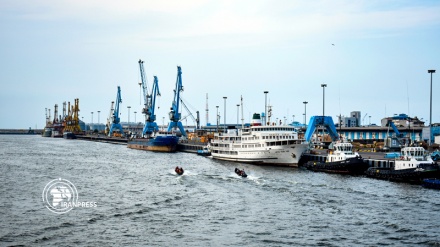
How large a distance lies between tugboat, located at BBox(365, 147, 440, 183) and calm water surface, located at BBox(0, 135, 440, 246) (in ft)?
6.17

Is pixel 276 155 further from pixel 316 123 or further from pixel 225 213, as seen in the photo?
pixel 225 213

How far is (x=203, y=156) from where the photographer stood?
137625 mm

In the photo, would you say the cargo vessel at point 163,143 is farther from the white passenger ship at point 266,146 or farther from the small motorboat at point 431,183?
the small motorboat at point 431,183

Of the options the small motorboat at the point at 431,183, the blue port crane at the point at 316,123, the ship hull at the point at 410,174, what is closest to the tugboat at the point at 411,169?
the ship hull at the point at 410,174

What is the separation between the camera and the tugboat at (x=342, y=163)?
82.8 m

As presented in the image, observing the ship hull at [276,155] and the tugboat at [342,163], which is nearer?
the tugboat at [342,163]

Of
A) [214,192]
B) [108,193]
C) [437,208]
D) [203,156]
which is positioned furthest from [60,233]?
[203,156]

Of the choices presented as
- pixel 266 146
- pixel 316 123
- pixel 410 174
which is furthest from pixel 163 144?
pixel 410 174

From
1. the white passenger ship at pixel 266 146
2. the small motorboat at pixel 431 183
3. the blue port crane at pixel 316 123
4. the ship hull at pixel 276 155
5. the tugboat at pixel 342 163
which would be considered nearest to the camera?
the small motorboat at pixel 431 183

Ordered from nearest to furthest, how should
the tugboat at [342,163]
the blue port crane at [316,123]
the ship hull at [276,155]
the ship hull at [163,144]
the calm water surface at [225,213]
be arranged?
the calm water surface at [225,213]
the tugboat at [342,163]
the ship hull at [276,155]
the blue port crane at [316,123]
the ship hull at [163,144]

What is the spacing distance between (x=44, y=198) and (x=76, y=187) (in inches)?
409

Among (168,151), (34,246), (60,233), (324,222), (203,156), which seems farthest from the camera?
(168,151)

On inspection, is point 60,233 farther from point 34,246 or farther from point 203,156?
point 203,156

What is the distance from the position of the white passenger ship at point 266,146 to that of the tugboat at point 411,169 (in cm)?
2258
